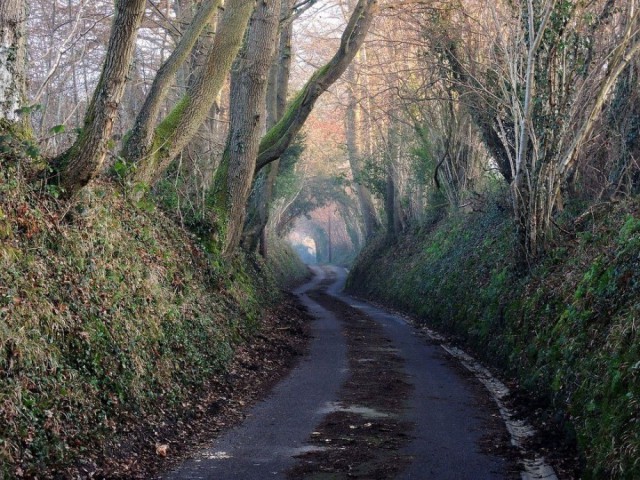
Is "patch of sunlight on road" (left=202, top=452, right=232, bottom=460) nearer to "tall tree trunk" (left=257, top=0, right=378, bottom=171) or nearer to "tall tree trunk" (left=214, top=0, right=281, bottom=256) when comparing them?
"tall tree trunk" (left=214, top=0, right=281, bottom=256)

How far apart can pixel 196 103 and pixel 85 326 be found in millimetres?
6610

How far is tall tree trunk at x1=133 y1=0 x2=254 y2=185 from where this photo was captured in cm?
1312

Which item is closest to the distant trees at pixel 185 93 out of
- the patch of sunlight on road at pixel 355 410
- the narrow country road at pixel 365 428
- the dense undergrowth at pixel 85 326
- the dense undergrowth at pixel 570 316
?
the dense undergrowth at pixel 85 326

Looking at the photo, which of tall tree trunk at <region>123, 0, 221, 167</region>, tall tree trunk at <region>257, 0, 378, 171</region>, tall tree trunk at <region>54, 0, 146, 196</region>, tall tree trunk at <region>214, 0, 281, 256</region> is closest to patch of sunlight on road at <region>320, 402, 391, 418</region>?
tall tree trunk at <region>54, 0, 146, 196</region>

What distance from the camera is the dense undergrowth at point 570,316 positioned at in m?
7.16

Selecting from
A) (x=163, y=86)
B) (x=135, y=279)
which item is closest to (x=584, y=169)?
(x=163, y=86)

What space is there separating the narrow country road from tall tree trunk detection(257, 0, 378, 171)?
5.55m

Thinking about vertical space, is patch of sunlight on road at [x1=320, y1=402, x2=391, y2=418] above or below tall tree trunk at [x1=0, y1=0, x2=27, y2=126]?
below

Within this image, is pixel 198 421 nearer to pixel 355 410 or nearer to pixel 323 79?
pixel 355 410

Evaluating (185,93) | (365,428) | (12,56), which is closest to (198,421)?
(365,428)

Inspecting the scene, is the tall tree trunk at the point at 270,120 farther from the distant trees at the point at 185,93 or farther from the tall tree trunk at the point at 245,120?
the tall tree trunk at the point at 245,120

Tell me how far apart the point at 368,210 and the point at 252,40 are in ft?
85.1

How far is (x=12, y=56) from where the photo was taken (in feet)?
30.6

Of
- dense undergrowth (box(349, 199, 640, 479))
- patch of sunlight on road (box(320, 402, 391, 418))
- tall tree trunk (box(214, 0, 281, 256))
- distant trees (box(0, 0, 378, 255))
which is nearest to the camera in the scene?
dense undergrowth (box(349, 199, 640, 479))
